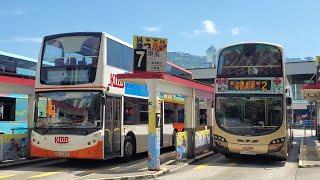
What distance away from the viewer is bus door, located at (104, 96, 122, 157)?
55.0 feet

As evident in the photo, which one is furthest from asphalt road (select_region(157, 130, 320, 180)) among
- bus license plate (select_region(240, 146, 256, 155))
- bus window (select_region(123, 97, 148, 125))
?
bus window (select_region(123, 97, 148, 125))

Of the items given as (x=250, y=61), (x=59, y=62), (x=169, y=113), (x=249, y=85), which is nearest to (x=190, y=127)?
(x=249, y=85)

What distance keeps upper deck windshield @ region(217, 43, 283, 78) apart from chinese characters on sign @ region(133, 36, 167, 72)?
402 centimetres

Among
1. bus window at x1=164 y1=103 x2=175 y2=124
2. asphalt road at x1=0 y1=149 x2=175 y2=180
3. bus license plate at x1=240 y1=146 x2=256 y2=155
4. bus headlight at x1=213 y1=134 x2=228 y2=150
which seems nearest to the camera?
asphalt road at x1=0 y1=149 x2=175 y2=180

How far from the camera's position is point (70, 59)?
55.6ft

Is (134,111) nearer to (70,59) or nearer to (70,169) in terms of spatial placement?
(70,59)

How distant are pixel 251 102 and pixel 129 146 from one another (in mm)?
4579

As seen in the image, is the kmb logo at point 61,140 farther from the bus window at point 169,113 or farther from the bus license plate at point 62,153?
the bus window at point 169,113

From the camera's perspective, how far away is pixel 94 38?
16938 millimetres

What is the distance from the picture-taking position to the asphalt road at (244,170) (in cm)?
1484

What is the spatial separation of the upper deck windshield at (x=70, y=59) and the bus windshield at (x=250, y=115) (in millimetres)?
5110

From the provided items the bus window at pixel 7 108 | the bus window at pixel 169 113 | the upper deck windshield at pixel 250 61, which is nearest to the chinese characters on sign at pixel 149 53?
the upper deck windshield at pixel 250 61

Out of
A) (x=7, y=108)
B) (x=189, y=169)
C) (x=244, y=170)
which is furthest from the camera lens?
(x=7, y=108)

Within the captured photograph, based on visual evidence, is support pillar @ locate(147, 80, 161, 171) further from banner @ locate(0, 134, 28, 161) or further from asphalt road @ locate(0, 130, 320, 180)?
banner @ locate(0, 134, 28, 161)
